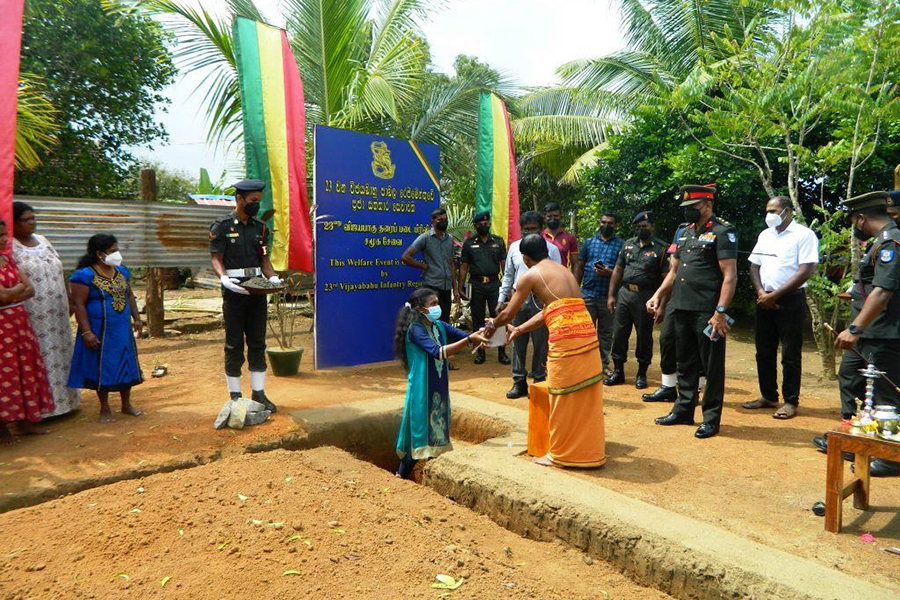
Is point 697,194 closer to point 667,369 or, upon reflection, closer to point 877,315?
point 877,315

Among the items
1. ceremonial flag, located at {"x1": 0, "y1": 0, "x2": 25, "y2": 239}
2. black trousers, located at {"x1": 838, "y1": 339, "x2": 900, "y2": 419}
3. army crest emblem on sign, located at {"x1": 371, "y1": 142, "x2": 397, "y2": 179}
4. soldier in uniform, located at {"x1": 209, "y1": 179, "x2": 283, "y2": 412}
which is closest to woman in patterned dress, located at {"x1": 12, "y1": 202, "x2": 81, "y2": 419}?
ceremonial flag, located at {"x1": 0, "y1": 0, "x2": 25, "y2": 239}

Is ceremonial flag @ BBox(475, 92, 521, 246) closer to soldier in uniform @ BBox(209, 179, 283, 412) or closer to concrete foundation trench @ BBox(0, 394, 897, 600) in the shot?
soldier in uniform @ BBox(209, 179, 283, 412)

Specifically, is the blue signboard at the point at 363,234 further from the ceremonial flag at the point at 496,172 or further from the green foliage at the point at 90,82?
the green foliage at the point at 90,82

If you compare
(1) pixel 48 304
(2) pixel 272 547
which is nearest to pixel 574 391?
(2) pixel 272 547

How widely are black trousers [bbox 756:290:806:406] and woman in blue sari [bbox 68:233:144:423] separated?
521cm

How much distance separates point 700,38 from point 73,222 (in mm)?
11173

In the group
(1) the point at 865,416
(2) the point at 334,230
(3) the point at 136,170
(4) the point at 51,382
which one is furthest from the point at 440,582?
(3) the point at 136,170

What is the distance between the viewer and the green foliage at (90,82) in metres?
9.55

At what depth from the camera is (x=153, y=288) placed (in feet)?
28.3

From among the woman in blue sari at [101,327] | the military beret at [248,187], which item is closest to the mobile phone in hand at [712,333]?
the military beret at [248,187]

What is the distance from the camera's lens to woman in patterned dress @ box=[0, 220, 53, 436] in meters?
4.16

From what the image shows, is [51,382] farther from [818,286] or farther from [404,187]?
[818,286]

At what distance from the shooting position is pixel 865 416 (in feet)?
9.40

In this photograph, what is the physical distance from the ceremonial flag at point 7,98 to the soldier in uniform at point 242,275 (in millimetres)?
1353
